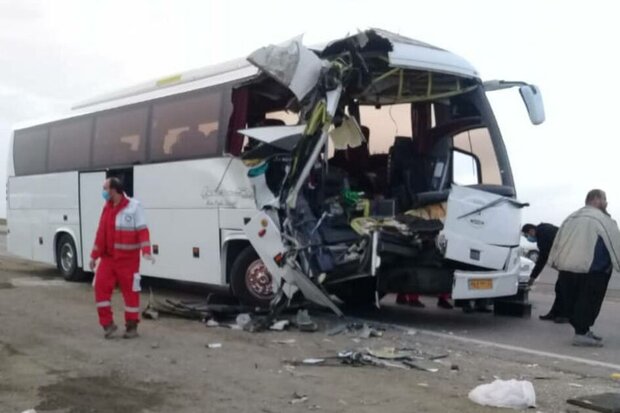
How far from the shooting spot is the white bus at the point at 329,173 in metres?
9.70

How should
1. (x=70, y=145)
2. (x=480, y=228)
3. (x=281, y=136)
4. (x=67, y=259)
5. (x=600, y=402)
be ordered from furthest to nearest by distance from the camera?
(x=67, y=259) < (x=70, y=145) < (x=480, y=228) < (x=281, y=136) < (x=600, y=402)

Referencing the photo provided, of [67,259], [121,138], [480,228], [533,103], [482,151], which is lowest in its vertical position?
[67,259]

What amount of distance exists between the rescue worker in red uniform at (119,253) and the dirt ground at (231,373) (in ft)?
0.91

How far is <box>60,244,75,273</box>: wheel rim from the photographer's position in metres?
15.9

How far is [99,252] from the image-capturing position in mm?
8922

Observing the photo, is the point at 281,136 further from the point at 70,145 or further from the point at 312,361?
the point at 70,145

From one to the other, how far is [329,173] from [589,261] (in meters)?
3.43

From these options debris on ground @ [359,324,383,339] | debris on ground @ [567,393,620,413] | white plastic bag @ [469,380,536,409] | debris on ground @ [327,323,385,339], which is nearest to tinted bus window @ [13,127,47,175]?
debris on ground @ [327,323,385,339]

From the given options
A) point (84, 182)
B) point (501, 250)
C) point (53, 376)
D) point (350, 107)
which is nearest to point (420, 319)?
point (501, 250)

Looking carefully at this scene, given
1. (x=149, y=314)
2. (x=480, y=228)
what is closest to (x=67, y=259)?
(x=149, y=314)

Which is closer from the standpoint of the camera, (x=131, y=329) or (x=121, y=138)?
(x=131, y=329)

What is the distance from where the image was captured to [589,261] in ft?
30.5

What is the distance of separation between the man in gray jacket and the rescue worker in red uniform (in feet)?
15.5

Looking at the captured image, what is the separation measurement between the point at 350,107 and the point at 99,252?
3.83m
